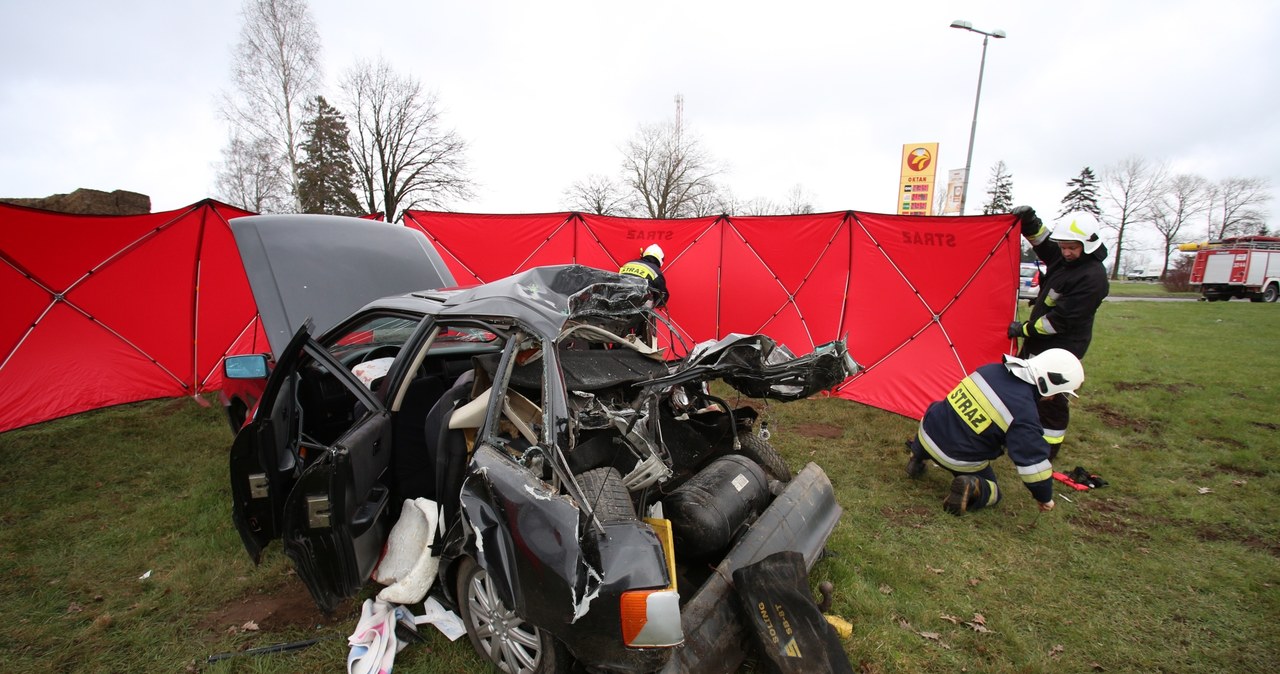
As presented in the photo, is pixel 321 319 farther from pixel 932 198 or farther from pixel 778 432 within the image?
pixel 932 198

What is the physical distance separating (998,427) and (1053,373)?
20.8 inches

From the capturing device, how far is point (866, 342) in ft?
21.3

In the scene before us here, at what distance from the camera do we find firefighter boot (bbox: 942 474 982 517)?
360 centimetres

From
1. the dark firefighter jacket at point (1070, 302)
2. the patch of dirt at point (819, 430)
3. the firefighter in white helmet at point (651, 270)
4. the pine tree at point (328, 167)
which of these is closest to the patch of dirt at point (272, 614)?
the firefighter in white helmet at point (651, 270)

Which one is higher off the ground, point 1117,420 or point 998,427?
point 998,427

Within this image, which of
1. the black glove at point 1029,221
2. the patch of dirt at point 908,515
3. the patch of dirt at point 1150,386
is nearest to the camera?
the patch of dirt at point 908,515

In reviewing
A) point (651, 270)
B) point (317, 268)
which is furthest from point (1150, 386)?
point (317, 268)

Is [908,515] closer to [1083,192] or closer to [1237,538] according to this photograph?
[1237,538]

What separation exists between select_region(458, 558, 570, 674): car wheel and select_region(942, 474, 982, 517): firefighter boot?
2987 millimetres

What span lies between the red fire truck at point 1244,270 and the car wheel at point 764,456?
2828 cm

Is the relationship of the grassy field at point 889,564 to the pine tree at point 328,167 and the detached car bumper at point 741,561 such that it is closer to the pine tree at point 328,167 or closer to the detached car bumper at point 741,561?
the detached car bumper at point 741,561

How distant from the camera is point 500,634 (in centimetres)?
205

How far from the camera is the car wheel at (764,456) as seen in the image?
10.0 ft

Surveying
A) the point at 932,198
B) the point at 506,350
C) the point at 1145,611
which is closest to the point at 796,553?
the point at 506,350
